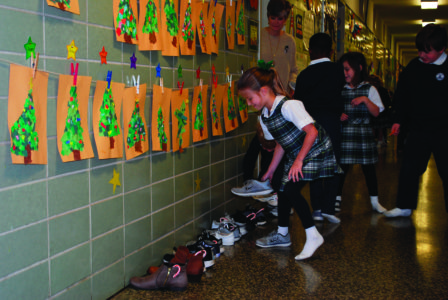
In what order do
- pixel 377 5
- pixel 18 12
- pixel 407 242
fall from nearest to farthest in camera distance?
pixel 18 12 < pixel 407 242 < pixel 377 5

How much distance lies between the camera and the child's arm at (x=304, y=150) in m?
2.33

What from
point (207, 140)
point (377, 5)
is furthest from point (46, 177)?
point (377, 5)

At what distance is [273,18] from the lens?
3445 mm

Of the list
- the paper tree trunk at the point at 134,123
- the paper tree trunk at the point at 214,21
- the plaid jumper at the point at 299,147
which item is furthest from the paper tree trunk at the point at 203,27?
the paper tree trunk at the point at 134,123

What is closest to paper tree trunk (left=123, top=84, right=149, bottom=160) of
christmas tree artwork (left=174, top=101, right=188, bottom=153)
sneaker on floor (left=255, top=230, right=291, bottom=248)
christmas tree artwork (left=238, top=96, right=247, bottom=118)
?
christmas tree artwork (left=174, top=101, right=188, bottom=153)

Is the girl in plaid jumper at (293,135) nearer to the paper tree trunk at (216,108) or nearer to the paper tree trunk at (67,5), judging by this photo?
the paper tree trunk at (216,108)

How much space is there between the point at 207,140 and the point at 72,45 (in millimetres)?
1296

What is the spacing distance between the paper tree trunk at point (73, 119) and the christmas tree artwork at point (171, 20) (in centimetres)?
66

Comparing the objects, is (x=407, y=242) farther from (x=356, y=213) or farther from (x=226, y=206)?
(x=226, y=206)

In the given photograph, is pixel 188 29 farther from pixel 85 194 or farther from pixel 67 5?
pixel 85 194

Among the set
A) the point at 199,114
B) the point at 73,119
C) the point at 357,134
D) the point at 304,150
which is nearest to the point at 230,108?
the point at 199,114

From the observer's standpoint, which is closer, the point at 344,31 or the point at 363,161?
the point at 363,161

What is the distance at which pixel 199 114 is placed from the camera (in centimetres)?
272

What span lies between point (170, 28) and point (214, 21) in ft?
1.94
